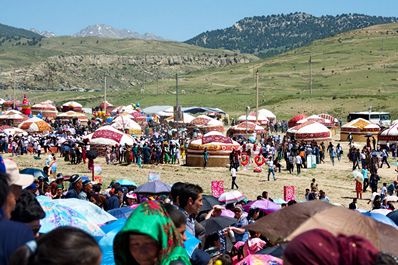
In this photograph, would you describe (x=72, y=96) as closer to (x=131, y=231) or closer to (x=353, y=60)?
(x=353, y=60)

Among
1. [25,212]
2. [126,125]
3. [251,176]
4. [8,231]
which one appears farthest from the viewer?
[126,125]

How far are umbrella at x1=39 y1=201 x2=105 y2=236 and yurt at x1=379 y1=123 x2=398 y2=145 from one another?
1320 inches

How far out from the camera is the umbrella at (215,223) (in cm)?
907

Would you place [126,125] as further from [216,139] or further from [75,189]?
[75,189]

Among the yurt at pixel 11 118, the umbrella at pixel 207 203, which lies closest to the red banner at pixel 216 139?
the umbrella at pixel 207 203

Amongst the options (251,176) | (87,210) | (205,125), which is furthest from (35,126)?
(87,210)

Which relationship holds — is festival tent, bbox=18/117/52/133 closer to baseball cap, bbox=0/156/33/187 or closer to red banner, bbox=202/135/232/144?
red banner, bbox=202/135/232/144

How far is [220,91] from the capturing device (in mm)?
112688

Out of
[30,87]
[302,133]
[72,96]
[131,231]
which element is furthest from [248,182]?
[30,87]

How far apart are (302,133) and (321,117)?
10865mm

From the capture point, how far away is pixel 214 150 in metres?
32.1

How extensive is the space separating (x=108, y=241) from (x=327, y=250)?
455cm

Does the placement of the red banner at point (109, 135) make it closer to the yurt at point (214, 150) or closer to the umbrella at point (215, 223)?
the yurt at point (214, 150)

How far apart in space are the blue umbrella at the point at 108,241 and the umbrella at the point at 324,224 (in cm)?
140
